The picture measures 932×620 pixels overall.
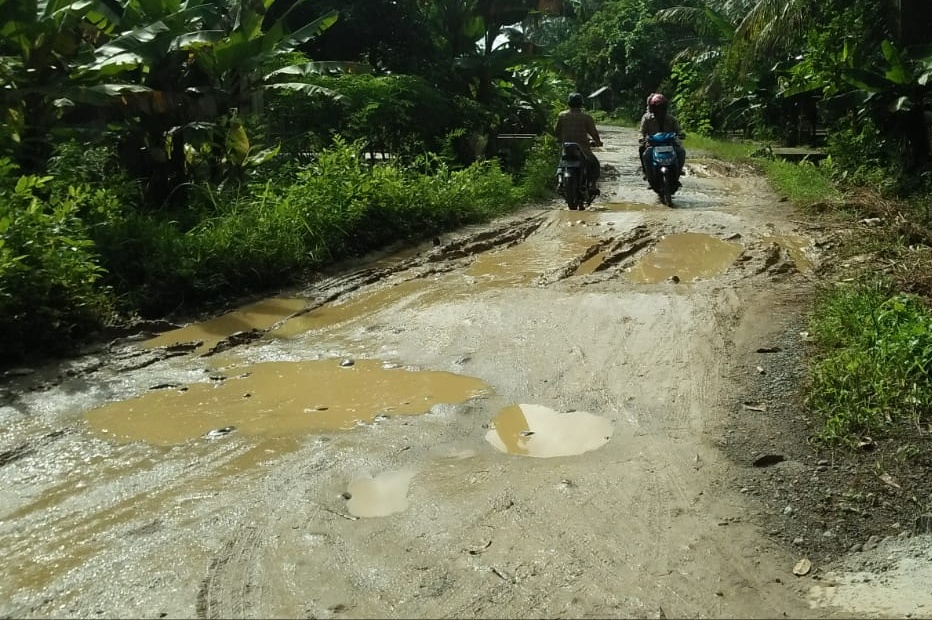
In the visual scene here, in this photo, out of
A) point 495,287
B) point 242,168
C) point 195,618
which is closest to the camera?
point 195,618

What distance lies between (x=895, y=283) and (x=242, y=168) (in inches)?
283

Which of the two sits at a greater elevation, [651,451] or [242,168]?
[242,168]

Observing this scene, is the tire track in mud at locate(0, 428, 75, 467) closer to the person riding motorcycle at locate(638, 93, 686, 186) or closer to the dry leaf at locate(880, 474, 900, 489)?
the dry leaf at locate(880, 474, 900, 489)

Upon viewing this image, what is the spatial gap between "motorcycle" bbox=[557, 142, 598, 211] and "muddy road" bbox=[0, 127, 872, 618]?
14.0ft

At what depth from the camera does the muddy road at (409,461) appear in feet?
10.2

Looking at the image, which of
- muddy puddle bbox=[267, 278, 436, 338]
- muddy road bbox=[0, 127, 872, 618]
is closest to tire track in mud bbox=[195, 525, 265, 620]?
muddy road bbox=[0, 127, 872, 618]

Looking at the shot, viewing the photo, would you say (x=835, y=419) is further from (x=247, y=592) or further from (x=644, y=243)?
(x=644, y=243)

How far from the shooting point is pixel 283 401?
5125 mm

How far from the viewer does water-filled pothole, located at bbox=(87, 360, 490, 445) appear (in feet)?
15.5

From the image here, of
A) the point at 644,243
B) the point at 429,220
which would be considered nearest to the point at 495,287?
the point at 644,243

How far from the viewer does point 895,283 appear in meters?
6.61

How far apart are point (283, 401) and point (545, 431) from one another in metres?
1.58

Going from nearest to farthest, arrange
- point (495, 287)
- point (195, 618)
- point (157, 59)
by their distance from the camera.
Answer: point (195, 618) < point (495, 287) < point (157, 59)

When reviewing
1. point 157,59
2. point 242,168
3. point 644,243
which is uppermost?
point 157,59
